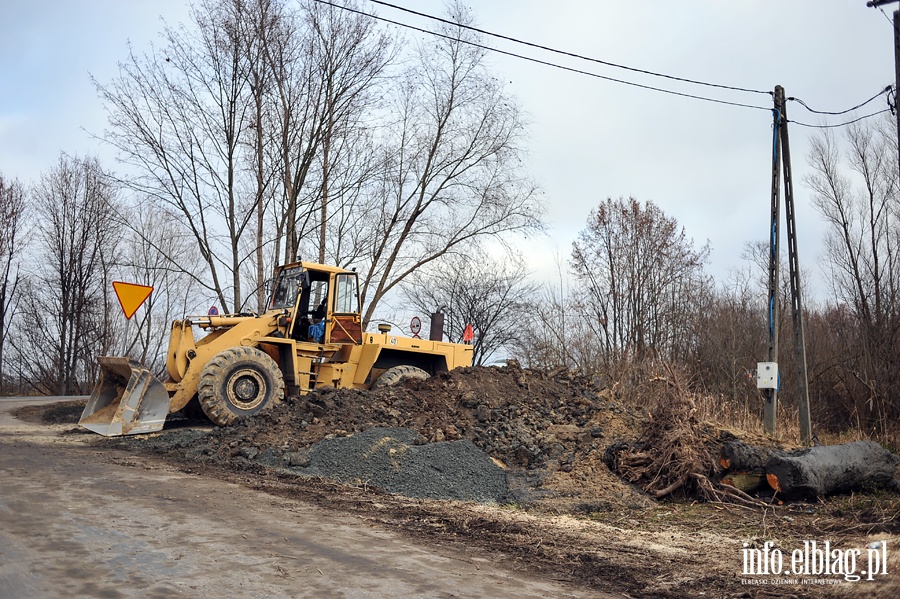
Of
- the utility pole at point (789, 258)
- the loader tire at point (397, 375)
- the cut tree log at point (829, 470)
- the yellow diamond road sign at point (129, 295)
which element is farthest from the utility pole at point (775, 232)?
the yellow diamond road sign at point (129, 295)

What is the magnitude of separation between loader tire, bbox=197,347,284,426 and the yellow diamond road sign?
70.5 inches

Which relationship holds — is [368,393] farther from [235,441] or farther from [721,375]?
[721,375]

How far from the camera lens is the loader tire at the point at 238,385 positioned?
14.2 m

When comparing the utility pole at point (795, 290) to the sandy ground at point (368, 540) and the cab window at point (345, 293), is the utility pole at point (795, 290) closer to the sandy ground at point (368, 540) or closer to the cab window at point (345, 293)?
the sandy ground at point (368, 540)

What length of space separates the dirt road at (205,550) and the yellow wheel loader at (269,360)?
4.65 meters

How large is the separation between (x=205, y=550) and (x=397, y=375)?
10403 millimetres

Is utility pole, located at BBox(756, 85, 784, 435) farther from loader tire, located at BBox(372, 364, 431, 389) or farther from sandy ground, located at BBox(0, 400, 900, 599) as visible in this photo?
loader tire, located at BBox(372, 364, 431, 389)

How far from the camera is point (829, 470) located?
30.5 ft

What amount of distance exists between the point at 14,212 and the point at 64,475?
95.2ft

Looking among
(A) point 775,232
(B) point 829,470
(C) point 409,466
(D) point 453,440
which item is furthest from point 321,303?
(B) point 829,470

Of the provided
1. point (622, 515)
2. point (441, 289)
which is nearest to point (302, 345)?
point (622, 515)

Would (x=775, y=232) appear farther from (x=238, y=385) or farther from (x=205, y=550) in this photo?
(x=205, y=550)

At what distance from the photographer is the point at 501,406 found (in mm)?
13969

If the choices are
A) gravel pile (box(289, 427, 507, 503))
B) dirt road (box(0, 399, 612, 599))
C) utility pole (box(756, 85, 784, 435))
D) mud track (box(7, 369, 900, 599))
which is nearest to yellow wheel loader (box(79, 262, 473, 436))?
mud track (box(7, 369, 900, 599))
